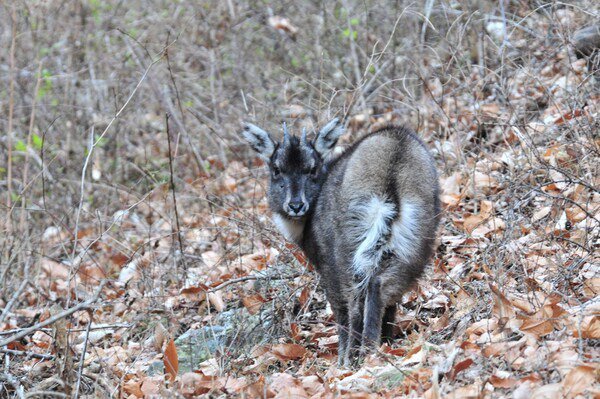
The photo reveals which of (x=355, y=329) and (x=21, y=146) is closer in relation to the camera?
(x=355, y=329)

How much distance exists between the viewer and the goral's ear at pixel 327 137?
24.7ft

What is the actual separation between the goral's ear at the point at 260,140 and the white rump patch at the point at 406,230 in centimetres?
222

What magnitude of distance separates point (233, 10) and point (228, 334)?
8279 millimetres

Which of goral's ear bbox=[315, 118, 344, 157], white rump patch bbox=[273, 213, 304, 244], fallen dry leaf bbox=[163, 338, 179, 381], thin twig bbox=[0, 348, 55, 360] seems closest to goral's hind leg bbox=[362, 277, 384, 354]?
fallen dry leaf bbox=[163, 338, 179, 381]

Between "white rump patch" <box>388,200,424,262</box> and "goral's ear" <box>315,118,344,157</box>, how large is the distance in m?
1.94

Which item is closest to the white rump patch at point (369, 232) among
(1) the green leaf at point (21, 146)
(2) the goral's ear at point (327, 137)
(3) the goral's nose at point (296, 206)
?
(3) the goral's nose at point (296, 206)

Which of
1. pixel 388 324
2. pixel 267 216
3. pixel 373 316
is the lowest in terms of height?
pixel 267 216

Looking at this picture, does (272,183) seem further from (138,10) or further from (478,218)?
(138,10)

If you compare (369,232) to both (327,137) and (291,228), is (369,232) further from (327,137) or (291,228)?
(327,137)

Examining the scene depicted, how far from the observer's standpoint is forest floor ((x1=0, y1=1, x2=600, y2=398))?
5.19 metres

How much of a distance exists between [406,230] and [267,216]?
3256mm

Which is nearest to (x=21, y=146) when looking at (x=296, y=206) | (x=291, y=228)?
(x=291, y=228)

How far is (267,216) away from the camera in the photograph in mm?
8828

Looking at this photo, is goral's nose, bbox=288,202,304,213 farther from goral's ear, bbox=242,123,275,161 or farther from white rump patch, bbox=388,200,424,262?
white rump patch, bbox=388,200,424,262
